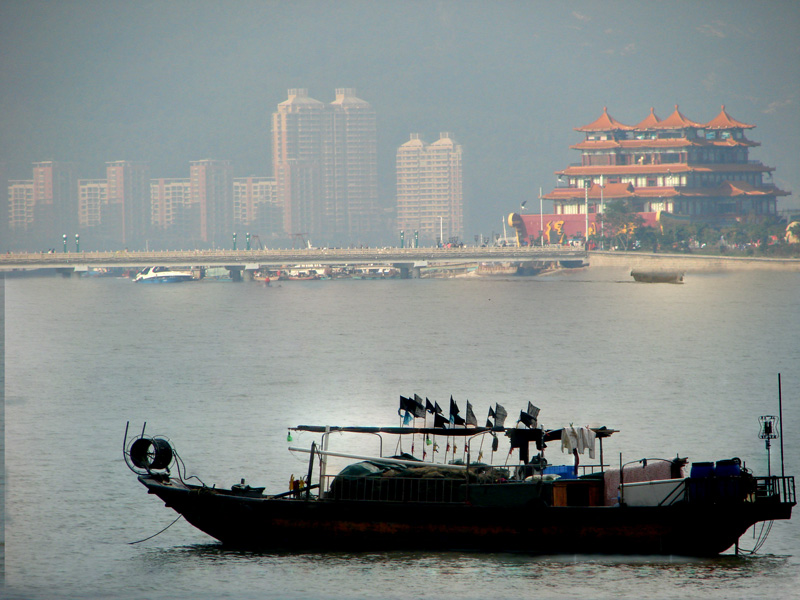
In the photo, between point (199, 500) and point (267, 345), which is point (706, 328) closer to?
point (267, 345)

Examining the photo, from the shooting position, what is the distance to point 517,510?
2403 centimetres

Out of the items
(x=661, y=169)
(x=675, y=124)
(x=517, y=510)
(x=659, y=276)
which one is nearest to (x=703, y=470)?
(x=517, y=510)

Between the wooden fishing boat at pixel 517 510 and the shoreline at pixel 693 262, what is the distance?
137747 mm

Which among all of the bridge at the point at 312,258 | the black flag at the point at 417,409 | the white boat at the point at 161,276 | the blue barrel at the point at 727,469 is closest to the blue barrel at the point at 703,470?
the blue barrel at the point at 727,469

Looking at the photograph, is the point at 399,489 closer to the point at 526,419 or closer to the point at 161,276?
the point at 526,419

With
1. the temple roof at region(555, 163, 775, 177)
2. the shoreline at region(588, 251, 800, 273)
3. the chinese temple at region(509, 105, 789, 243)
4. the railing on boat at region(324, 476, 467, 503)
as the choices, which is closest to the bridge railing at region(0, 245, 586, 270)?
the shoreline at region(588, 251, 800, 273)

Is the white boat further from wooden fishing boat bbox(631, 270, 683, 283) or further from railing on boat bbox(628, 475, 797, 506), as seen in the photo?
railing on boat bbox(628, 475, 797, 506)

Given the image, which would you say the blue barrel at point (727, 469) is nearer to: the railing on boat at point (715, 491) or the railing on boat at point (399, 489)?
the railing on boat at point (715, 491)

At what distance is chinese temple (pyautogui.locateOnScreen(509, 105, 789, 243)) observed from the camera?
179375 mm

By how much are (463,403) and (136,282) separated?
155329 mm

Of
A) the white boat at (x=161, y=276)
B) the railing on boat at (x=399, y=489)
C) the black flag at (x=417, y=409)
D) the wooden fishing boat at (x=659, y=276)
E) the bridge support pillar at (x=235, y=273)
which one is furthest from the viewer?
the white boat at (x=161, y=276)

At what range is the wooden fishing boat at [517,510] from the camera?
24.0m

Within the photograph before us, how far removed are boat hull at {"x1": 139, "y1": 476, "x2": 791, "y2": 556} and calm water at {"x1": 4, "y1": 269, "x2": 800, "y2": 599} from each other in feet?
1.07

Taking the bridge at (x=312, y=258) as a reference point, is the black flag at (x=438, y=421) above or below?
below
